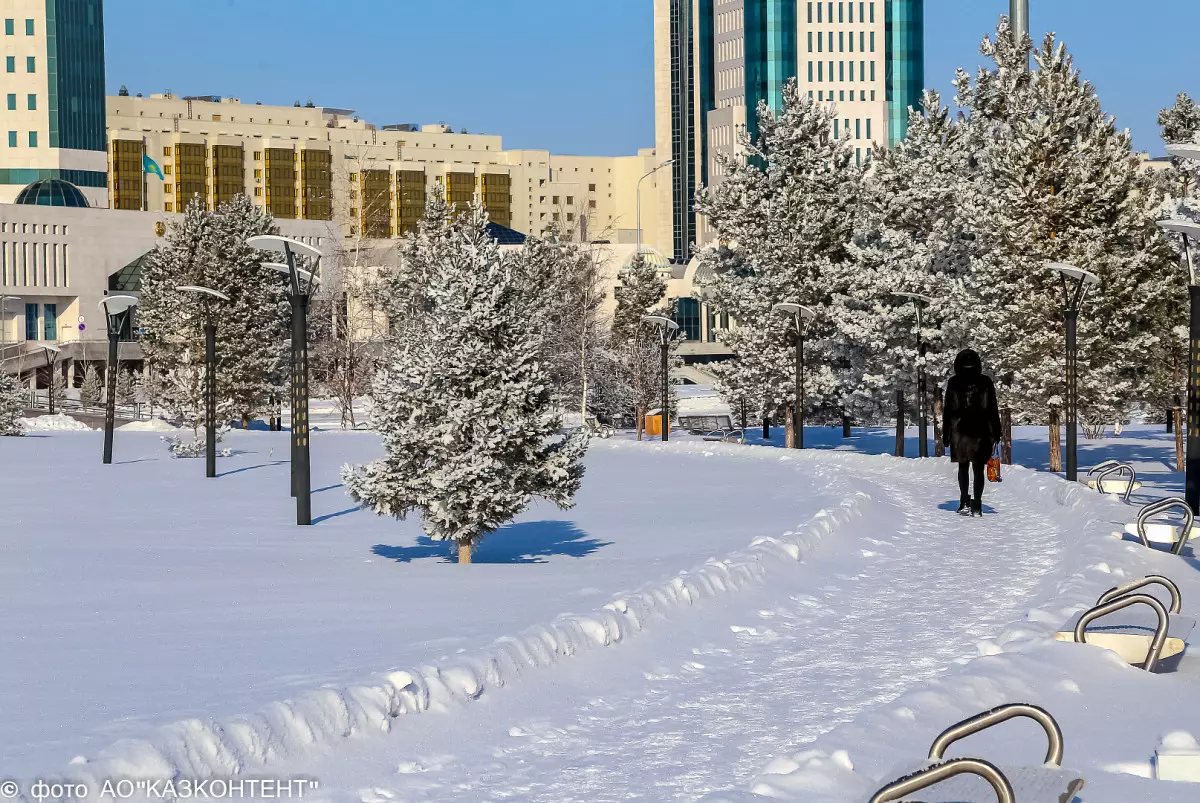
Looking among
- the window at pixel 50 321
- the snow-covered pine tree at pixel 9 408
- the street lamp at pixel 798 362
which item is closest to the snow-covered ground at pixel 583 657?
the street lamp at pixel 798 362

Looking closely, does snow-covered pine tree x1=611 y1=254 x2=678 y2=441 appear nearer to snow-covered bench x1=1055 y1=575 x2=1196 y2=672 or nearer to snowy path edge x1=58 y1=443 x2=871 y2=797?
snowy path edge x1=58 y1=443 x2=871 y2=797

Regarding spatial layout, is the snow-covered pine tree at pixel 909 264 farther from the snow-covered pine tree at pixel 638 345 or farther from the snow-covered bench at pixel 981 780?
the snow-covered bench at pixel 981 780

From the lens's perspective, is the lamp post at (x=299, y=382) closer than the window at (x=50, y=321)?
Yes

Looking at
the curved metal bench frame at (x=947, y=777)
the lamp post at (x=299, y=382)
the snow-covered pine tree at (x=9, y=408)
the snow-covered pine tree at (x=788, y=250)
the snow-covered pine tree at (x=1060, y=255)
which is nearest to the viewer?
the curved metal bench frame at (x=947, y=777)

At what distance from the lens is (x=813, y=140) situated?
55500 mm

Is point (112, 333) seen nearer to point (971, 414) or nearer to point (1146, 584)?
point (971, 414)

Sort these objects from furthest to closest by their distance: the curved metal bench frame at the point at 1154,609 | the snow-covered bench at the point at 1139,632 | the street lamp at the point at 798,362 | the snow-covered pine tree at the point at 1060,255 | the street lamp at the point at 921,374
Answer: the street lamp at the point at 921,374
the street lamp at the point at 798,362
the snow-covered pine tree at the point at 1060,255
the snow-covered bench at the point at 1139,632
the curved metal bench frame at the point at 1154,609

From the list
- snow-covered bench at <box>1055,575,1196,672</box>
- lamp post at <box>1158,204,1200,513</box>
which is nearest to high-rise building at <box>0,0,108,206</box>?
lamp post at <box>1158,204,1200,513</box>

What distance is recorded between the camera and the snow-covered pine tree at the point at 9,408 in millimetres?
53438

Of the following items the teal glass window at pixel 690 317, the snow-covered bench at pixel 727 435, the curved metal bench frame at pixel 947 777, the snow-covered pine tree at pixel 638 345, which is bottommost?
the snow-covered bench at pixel 727 435

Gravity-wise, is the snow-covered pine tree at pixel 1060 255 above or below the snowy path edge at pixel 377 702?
above

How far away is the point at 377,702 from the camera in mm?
7969

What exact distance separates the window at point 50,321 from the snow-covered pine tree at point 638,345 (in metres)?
60.7

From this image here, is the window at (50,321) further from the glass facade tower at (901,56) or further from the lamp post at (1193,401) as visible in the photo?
the lamp post at (1193,401)
